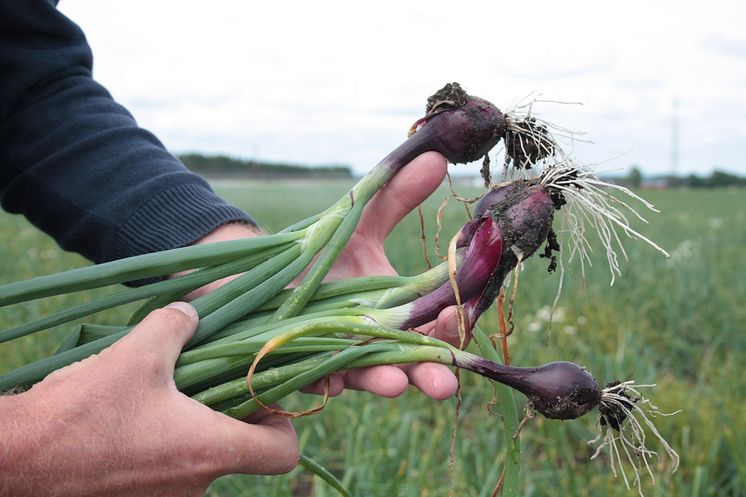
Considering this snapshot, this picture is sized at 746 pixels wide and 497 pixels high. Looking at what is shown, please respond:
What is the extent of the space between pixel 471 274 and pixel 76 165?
3.31ft

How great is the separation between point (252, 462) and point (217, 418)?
10cm

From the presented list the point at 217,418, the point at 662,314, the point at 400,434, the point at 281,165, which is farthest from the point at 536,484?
the point at 281,165

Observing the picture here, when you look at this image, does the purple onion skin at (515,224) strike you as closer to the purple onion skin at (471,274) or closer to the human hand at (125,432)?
the purple onion skin at (471,274)

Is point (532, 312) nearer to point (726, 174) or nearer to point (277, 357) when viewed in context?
point (277, 357)

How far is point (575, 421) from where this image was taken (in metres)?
2.53

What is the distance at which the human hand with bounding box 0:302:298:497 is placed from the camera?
97 cm

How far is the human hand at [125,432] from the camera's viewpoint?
972 millimetres

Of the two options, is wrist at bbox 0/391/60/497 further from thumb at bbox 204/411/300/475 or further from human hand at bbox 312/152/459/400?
human hand at bbox 312/152/459/400

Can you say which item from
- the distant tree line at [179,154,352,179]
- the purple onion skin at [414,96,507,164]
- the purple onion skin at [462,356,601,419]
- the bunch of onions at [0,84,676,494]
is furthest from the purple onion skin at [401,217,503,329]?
the distant tree line at [179,154,352,179]

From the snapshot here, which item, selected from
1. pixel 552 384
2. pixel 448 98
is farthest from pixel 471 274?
pixel 448 98

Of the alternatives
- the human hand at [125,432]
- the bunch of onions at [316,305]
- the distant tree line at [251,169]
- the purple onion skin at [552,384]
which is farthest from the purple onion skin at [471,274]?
the distant tree line at [251,169]

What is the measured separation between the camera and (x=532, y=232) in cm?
118

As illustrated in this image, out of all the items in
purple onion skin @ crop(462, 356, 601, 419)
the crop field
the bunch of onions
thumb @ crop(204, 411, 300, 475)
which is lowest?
the crop field

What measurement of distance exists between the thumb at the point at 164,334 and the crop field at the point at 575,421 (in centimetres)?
50
